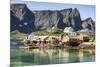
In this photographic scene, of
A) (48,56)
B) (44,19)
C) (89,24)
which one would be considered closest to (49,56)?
(48,56)

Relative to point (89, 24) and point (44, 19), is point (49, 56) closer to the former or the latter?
point (44, 19)

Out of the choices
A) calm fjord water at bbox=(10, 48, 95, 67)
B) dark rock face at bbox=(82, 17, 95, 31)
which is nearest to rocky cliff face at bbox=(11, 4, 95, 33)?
dark rock face at bbox=(82, 17, 95, 31)

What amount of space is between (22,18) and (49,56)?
1.55 feet

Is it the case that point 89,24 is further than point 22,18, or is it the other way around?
point 89,24

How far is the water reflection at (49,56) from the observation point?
2.02 m

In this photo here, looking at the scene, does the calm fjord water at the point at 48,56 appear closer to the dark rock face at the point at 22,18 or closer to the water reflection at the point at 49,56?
the water reflection at the point at 49,56

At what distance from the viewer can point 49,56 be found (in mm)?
2135

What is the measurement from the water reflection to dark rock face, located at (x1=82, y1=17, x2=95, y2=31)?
0.25 meters

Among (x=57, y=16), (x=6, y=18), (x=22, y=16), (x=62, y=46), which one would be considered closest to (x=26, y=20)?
(x=22, y=16)

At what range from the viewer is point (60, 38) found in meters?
2.18

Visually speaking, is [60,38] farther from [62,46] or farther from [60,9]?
[60,9]

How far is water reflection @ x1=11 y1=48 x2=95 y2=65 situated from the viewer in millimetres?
2018

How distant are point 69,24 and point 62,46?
25 centimetres
